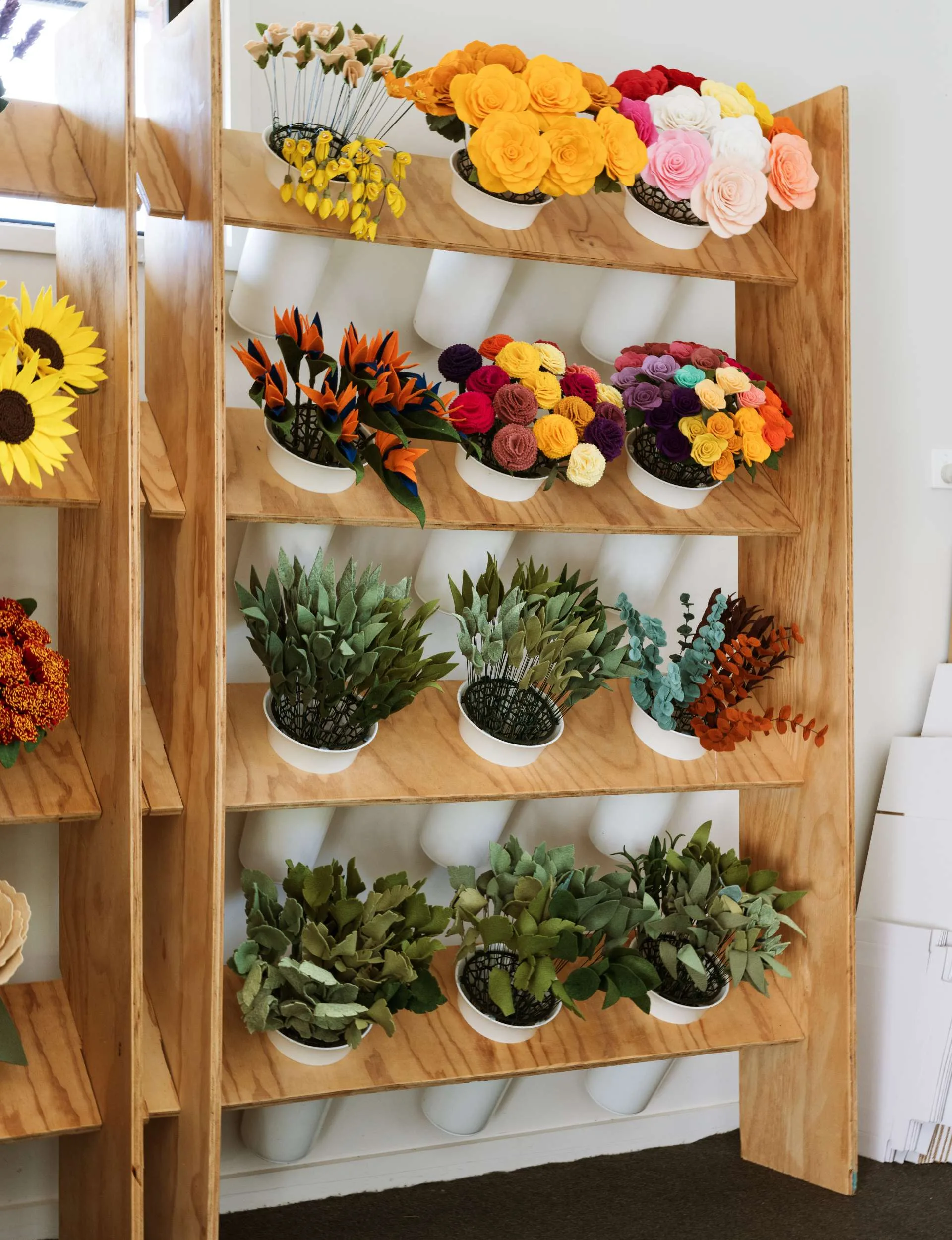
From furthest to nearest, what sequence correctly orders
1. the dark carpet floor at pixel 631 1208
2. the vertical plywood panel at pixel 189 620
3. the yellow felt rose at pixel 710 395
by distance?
1. the dark carpet floor at pixel 631 1208
2. the yellow felt rose at pixel 710 395
3. the vertical plywood panel at pixel 189 620

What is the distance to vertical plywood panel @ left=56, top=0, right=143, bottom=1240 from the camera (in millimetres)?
1601

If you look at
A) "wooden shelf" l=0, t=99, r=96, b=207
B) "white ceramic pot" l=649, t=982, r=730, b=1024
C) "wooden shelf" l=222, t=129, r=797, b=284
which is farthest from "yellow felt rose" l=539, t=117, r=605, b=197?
"white ceramic pot" l=649, t=982, r=730, b=1024

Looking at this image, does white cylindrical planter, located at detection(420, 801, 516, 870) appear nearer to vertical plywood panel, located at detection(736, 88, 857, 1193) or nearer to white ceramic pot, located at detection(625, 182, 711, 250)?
vertical plywood panel, located at detection(736, 88, 857, 1193)

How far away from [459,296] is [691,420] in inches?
17.7

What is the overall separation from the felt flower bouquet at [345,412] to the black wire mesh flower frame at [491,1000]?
2.43 feet

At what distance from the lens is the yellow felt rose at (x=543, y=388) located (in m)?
1.92

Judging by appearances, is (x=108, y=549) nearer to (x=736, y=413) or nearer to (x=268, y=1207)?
(x=736, y=413)

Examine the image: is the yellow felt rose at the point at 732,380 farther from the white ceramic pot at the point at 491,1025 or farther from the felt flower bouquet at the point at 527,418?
the white ceramic pot at the point at 491,1025

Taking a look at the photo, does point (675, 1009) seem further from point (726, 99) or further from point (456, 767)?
point (726, 99)

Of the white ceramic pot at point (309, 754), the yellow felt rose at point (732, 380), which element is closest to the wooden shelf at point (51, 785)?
the white ceramic pot at point (309, 754)

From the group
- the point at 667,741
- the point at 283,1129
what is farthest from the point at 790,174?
the point at 283,1129

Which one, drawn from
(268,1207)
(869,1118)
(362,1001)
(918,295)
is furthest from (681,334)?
(268,1207)

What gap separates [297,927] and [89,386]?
87 centimetres

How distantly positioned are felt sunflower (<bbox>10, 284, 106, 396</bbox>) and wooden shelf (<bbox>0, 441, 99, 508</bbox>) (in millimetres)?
161
